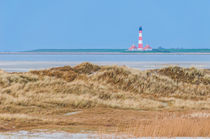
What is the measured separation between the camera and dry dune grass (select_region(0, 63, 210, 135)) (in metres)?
19.3

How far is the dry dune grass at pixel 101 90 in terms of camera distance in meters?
19.3

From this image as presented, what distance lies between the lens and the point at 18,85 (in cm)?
2314

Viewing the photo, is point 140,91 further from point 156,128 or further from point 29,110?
point 156,128

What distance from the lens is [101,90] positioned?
23141 millimetres

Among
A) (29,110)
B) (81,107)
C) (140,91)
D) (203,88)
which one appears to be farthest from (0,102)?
(203,88)

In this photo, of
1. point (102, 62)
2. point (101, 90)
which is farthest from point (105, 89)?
point (102, 62)

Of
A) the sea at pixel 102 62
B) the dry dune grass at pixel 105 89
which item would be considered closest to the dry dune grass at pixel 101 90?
the dry dune grass at pixel 105 89

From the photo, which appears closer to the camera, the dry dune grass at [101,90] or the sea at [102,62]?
the dry dune grass at [101,90]

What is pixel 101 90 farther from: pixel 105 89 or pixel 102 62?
pixel 102 62

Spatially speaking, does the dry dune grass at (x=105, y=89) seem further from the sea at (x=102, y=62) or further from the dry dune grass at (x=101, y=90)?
the sea at (x=102, y=62)

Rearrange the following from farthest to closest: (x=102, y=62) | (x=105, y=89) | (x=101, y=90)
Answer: (x=102, y=62), (x=105, y=89), (x=101, y=90)

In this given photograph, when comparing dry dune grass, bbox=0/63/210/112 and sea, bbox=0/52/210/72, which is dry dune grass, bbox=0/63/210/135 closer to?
dry dune grass, bbox=0/63/210/112

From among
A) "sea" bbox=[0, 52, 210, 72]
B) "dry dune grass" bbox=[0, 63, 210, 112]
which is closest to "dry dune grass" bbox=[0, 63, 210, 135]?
"dry dune grass" bbox=[0, 63, 210, 112]

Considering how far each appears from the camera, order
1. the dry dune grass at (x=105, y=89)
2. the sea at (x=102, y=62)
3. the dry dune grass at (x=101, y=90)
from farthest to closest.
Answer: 1. the sea at (x=102, y=62)
2. the dry dune grass at (x=105, y=89)
3. the dry dune grass at (x=101, y=90)
